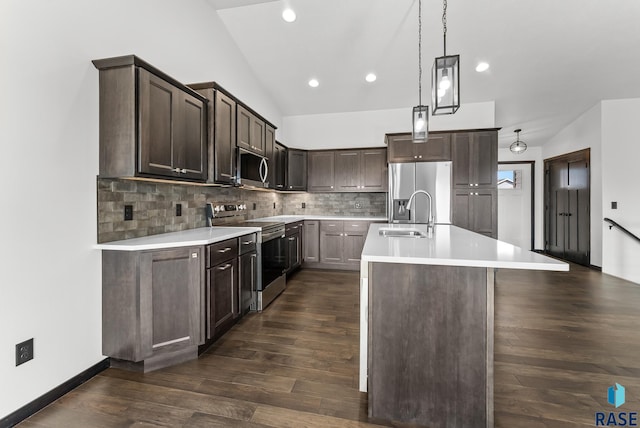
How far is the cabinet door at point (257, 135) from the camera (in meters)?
3.48

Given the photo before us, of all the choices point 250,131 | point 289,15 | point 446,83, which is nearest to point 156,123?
point 250,131

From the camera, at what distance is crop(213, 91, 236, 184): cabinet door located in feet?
9.01

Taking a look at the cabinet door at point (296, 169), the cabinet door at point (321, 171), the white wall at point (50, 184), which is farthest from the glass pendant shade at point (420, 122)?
the cabinet door at point (296, 169)

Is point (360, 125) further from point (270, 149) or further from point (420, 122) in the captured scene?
point (420, 122)

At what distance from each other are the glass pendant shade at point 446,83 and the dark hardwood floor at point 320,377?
1825 millimetres

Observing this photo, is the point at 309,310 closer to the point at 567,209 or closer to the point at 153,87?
the point at 153,87

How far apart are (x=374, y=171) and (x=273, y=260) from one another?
Result: 2.60 m

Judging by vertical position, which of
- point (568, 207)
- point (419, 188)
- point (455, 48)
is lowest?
point (568, 207)

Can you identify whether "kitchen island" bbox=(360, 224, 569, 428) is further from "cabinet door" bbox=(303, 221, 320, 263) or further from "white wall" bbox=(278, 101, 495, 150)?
"white wall" bbox=(278, 101, 495, 150)

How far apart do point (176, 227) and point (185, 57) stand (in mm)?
1725

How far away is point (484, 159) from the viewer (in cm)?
443

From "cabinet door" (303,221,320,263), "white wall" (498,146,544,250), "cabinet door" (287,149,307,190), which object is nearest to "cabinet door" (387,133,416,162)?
"cabinet door" (287,149,307,190)

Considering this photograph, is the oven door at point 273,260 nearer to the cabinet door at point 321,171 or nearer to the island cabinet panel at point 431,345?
the cabinet door at point 321,171

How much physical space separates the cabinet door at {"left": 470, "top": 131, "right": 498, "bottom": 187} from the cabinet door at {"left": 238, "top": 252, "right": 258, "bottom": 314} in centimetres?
354
